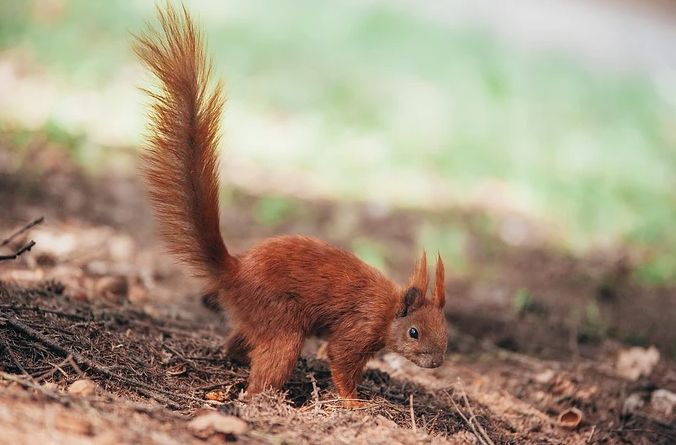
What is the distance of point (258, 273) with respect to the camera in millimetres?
3049

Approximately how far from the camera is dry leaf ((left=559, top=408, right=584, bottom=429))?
11.3 feet

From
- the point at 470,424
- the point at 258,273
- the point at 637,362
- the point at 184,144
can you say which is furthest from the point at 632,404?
the point at 184,144

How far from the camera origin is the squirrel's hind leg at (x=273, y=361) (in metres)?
2.90

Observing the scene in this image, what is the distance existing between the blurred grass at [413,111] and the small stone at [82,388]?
3310 mm

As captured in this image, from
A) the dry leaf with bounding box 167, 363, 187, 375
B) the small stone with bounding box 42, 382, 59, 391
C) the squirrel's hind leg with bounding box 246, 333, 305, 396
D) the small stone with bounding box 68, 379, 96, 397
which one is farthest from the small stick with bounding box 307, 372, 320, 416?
the small stone with bounding box 42, 382, 59, 391

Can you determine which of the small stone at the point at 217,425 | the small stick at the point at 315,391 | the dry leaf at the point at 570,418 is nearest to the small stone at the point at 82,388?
the small stone at the point at 217,425

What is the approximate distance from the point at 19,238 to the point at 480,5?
9.68m

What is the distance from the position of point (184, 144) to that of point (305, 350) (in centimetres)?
149

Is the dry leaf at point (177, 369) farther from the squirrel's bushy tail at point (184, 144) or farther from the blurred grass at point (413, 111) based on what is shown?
the blurred grass at point (413, 111)

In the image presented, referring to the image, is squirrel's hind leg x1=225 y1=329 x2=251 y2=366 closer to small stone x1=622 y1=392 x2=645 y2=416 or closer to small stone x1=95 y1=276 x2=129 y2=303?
small stone x1=95 y1=276 x2=129 y2=303

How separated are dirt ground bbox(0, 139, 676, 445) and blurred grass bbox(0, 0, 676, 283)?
525 mm

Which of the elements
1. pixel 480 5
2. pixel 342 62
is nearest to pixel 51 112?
pixel 342 62

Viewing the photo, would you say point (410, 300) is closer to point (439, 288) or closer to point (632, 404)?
point (439, 288)

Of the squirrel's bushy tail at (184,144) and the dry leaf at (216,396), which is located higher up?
the squirrel's bushy tail at (184,144)
